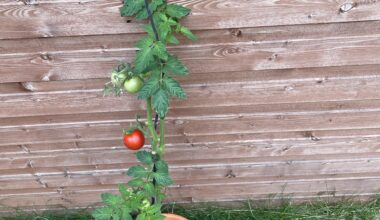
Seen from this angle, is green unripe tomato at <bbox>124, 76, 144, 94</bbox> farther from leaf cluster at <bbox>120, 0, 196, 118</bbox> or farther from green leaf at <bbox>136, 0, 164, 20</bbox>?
green leaf at <bbox>136, 0, 164, 20</bbox>

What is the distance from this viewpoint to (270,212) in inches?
91.3

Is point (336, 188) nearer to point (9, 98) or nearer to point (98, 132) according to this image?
point (98, 132)

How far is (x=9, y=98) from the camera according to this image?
1721mm

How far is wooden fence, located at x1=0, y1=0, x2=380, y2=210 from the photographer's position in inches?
58.2

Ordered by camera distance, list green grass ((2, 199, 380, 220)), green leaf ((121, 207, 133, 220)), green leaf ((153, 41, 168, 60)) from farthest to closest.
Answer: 1. green grass ((2, 199, 380, 220))
2. green leaf ((121, 207, 133, 220))
3. green leaf ((153, 41, 168, 60))

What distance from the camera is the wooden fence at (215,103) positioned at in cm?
148

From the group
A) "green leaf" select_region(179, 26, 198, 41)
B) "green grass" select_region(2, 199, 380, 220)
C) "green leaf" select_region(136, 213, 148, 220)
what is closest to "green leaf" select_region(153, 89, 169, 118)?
"green leaf" select_region(179, 26, 198, 41)

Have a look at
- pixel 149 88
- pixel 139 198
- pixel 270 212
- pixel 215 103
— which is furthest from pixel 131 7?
pixel 270 212

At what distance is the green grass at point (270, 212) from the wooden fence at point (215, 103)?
0.24 feet

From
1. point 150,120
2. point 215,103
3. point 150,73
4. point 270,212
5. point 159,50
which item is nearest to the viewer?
point 159,50

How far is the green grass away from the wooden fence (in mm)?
72

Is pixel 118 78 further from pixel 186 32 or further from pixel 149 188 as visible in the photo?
pixel 149 188

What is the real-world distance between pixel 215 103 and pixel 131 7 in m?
0.64

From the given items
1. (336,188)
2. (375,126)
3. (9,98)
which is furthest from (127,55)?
(336,188)
